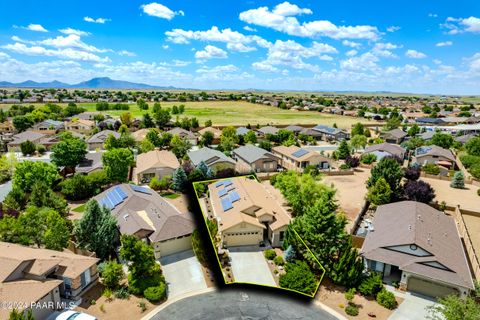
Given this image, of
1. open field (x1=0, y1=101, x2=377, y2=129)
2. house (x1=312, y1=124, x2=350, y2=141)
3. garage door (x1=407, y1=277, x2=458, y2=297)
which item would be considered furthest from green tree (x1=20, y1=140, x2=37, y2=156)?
house (x1=312, y1=124, x2=350, y2=141)

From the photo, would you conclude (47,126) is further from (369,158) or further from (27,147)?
(369,158)

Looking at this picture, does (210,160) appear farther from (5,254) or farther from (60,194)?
(5,254)

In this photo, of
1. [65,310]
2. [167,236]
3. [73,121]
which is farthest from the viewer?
[73,121]

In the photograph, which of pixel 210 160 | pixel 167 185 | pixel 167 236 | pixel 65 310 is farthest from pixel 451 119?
pixel 65 310

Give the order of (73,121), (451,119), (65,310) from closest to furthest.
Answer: (65,310) → (73,121) → (451,119)

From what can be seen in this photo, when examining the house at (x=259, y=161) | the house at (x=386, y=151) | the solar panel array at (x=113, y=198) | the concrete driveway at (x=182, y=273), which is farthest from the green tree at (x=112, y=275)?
the house at (x=386, y=151)

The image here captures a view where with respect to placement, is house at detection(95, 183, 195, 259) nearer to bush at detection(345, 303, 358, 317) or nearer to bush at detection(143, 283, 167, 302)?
bush at detection(143, 283, 167, 302)
